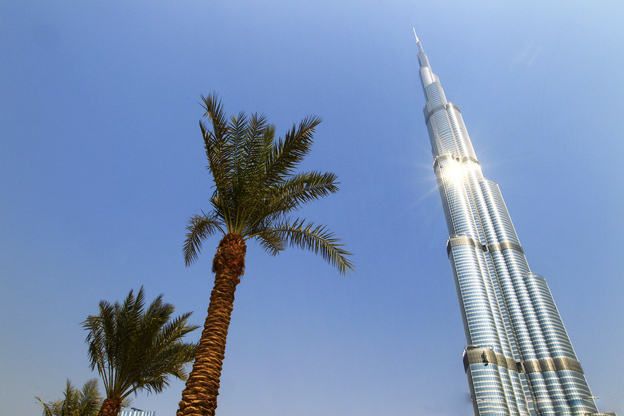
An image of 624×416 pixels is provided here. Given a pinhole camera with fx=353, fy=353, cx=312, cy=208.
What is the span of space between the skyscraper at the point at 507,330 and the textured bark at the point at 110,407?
455 feet

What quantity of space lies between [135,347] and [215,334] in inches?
267

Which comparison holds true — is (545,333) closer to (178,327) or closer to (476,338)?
(476,338)

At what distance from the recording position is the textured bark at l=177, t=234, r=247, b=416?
6844 mm

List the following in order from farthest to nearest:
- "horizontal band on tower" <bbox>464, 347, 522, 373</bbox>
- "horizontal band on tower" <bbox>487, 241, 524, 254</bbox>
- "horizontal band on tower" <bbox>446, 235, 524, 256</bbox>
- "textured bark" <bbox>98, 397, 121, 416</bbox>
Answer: "horizontal band on tower" <bbox>487, 241, 524, 254</bbox> < "horizontal band on tower" <bbox>446, 235, 524, 256</bbox> < "horizontal band on tower" <bbox>464, 347, 522, 373</bbox> < "textured bark" <bbox>98, 397, 121, 416</bbox>

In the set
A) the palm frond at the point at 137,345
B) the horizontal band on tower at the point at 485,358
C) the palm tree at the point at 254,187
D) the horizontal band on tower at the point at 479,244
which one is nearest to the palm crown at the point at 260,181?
the palm tree at the point at 254,187

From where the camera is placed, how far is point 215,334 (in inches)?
306

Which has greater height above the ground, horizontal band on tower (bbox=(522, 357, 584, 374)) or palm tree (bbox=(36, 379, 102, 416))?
horizontal band on tower (bbox=(522, 357, 584, 374))

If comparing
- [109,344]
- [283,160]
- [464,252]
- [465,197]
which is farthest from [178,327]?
[465,197]

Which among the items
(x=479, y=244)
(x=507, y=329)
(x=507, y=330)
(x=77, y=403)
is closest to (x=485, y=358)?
(x=507, y=330)

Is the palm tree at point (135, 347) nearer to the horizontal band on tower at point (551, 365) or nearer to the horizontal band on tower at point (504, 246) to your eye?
the horizontal band on tower at point (551, 365)

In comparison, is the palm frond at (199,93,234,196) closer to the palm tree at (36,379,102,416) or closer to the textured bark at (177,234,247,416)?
the textured bark at (177,234,247,416)

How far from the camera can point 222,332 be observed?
7.88 meters

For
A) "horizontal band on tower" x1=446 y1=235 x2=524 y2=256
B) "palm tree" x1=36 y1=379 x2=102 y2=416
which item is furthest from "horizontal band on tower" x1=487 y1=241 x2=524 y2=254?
"palm tree" x1=36 y1=379 x2=102 y2=416

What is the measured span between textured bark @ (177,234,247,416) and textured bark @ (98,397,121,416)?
7922mm
